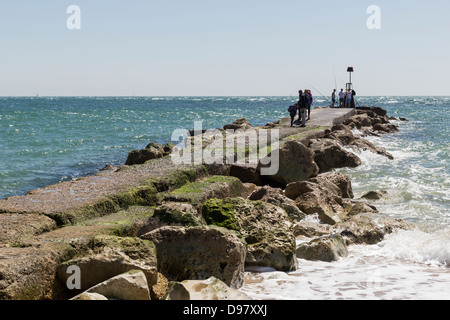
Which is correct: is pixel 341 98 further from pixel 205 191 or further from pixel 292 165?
pixel 205 191

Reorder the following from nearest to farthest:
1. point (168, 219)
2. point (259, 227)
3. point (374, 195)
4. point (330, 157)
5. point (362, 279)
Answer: point (168, 219), point (362, 279), point (259, 227), point (374, 195), point (330, 157)

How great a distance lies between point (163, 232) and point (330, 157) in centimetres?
847

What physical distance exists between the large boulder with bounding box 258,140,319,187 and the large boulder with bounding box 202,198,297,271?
11.9 feet

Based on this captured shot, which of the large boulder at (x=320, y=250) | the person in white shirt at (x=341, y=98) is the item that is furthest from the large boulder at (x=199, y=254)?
the person in white shirt at (x=341, y=98)

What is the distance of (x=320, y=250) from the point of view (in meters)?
5.45

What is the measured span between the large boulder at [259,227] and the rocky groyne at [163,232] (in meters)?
0.01

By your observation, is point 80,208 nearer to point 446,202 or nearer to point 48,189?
point 48,189

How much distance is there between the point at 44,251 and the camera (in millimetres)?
3801

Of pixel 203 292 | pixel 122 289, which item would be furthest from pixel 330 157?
pixel 122 289

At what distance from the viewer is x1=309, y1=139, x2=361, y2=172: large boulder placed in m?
12.1

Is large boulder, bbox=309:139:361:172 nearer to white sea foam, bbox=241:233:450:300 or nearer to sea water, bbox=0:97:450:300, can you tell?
sea water, bbox=0:97:450:300

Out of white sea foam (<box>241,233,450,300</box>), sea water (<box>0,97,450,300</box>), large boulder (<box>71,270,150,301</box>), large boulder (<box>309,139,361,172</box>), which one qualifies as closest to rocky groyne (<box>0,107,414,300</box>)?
large boulder (<box>71,270,150,301</box>)

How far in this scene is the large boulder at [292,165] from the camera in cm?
908

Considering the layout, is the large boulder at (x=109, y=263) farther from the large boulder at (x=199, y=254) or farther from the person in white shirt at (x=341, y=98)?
the person in white shirt at (x=341, y=98)
